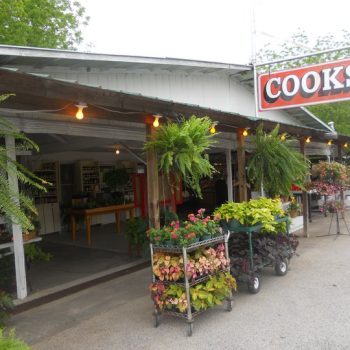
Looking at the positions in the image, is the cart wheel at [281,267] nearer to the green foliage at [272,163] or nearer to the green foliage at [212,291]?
the green foliage at [272,163]

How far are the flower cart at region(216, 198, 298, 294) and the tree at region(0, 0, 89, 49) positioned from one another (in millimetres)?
13658

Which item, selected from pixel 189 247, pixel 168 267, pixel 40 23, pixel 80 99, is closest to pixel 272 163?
pixel 189 247

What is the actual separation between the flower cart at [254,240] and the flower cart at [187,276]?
79 cm

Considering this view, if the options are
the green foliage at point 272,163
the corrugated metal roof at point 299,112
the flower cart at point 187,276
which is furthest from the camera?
the corrugated metal roof at point 299,112

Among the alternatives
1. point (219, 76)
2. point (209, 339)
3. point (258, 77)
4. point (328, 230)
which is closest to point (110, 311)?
point (209, 339)

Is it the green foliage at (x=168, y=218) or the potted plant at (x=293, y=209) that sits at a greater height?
the green foliage at (x=168, y=218)

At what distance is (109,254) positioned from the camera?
838 cm

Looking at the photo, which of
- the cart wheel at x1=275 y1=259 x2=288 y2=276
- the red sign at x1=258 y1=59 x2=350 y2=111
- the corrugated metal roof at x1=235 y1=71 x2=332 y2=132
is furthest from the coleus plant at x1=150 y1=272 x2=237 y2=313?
the corrugated metal roof at x1=235 y1=71 x2=332 y2=132

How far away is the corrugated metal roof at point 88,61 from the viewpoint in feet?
19.6

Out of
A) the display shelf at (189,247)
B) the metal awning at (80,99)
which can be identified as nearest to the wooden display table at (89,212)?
the metal awning at (80,99)

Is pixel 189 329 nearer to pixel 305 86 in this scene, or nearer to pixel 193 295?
pixel 193 295

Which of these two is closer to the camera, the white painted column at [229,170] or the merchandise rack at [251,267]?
the merchandise rack at [251,267]

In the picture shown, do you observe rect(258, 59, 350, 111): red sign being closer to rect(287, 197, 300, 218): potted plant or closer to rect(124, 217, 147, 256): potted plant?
rect(287, 197, 300, 218): potted plant

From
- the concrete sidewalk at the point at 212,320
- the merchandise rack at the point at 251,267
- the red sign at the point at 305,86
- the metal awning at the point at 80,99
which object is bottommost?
the concrete sidewalk at the point at 212,320
